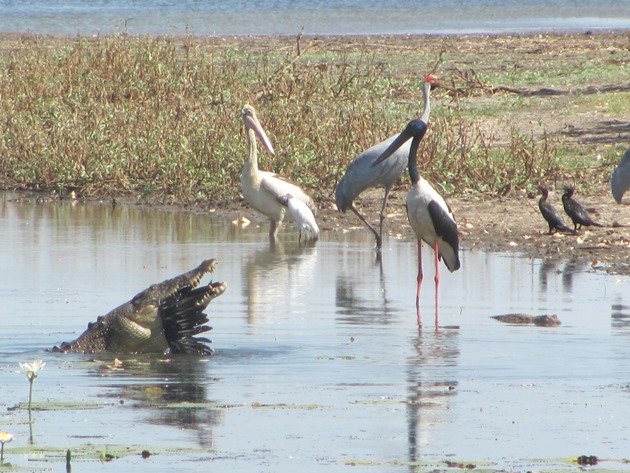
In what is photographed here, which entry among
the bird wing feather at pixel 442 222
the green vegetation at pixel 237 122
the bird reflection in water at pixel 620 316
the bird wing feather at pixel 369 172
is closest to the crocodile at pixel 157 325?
Answer: the bird reflection in water at pixel 620 316

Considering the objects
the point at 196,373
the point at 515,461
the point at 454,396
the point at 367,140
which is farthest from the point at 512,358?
the point at 367,140

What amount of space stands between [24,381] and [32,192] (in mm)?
8393

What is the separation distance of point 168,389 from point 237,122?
926 cm

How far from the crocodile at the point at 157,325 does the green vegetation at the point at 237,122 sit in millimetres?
6362

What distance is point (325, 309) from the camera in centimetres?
1027

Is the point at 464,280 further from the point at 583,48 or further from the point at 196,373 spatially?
the point at 583,48

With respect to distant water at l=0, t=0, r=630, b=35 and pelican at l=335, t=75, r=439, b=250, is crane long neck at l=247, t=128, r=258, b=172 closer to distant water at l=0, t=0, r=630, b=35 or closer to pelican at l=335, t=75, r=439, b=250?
pelican at l=335, t=75, r=439, b=250

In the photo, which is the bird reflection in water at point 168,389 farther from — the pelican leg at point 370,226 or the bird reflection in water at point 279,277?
the pelican leg at point 370,226

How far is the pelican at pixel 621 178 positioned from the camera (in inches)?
512

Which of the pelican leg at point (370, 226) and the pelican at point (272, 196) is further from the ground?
the pelican at point (272, 196)

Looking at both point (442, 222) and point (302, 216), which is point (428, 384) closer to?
point (442, 222)

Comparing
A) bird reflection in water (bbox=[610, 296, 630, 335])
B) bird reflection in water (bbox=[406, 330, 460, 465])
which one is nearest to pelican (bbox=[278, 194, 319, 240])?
bird reflection in water (bbox=[610, 296, 630, 335])

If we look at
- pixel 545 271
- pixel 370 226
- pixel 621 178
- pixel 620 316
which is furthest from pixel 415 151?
pixel 620 316

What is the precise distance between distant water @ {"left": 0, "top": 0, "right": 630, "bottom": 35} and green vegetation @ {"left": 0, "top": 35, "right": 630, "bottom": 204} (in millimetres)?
15387
